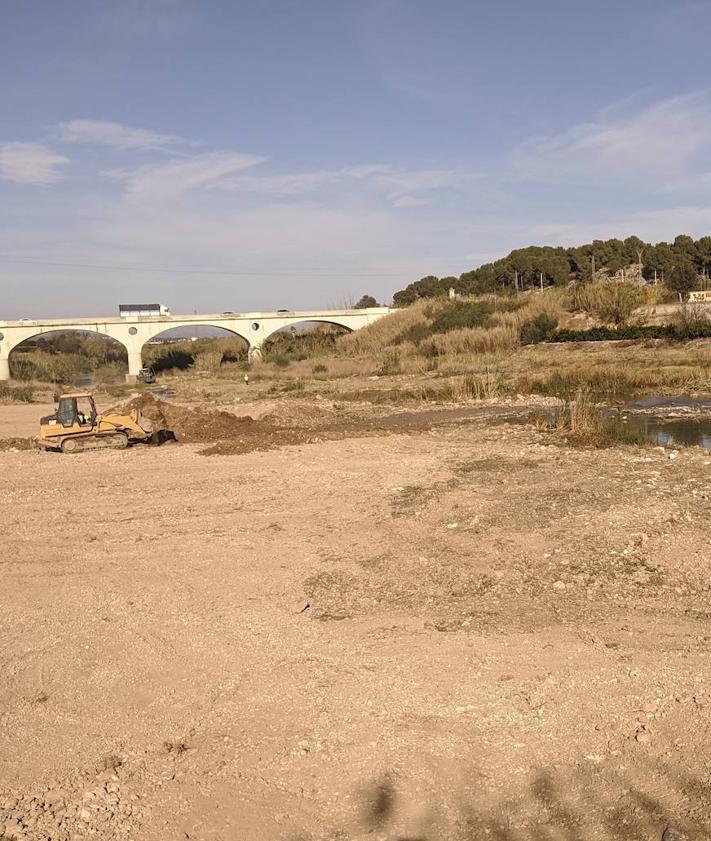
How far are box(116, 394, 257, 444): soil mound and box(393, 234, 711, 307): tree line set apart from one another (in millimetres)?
57495

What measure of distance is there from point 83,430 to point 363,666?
1312 cm

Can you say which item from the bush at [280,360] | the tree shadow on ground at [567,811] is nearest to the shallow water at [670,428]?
the tree shadow on ground at [567,811]

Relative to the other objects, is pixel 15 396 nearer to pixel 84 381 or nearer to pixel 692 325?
pixel 84 381

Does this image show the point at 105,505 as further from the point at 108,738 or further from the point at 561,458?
the point at 561,458

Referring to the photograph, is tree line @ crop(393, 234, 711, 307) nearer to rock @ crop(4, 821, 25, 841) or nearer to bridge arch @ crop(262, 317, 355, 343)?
bridge arch @ crop(262, 317, 355, 343)

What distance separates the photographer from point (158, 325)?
58.2 m

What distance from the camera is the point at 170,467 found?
1502 centimetres

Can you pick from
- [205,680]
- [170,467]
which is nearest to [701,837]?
[205,680]

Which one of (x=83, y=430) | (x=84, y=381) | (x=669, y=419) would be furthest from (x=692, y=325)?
(x=84, y=381)

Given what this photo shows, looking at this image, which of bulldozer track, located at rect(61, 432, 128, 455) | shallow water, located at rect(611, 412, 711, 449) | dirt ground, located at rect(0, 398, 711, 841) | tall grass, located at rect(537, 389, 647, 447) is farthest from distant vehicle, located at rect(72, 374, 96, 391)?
dirt ground, located at rect(0, 398, 711, 841)

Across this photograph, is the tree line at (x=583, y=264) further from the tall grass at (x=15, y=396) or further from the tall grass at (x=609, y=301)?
the tall grass at (x=15, y=396)

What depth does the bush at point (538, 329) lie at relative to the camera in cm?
4544

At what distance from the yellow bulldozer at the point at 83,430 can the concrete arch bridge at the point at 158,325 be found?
37604 mm

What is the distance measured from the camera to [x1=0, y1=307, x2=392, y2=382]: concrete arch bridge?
54594 millimetres
